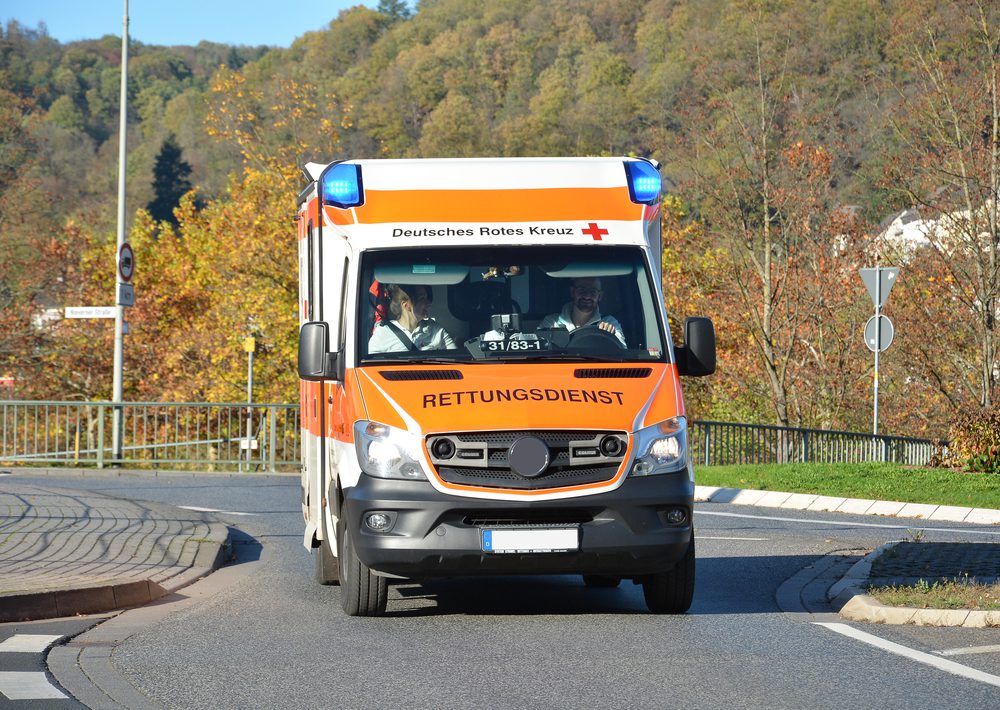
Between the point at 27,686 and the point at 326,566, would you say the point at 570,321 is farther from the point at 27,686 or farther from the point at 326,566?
the point at 27,686

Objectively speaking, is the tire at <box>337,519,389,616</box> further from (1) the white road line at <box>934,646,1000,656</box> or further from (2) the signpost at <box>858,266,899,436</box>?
(2) the signpost at <box>858,266,899,436</box>

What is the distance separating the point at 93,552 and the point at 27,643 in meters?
3.71

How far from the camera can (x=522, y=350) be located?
364 inches

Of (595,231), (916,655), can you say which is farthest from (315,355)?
(916,655)

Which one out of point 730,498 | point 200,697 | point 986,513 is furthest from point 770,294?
point 200,697

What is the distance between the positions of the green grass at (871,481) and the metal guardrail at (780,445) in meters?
3.41

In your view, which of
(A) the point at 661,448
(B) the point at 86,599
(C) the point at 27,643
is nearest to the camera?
(C) the point at 27,643

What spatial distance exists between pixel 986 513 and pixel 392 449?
1014cm

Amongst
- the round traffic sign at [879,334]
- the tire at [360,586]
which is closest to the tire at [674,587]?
the tire at [360,586]

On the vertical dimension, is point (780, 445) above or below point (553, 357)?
below

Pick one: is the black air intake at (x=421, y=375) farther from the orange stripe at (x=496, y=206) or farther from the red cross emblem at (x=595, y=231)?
the red cross emblem at (x=595, y=231)

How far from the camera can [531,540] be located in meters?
8.58

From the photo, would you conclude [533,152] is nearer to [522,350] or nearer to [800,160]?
[800,160]

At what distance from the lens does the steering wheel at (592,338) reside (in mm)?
9344
